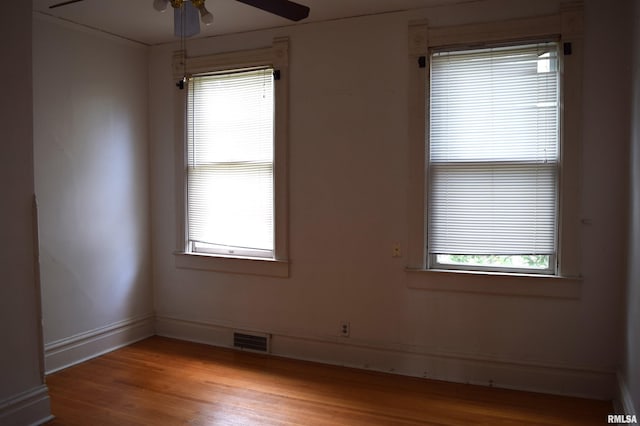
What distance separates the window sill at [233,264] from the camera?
4242 millimetres

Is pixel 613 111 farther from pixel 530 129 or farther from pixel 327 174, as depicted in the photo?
pixel 327 174

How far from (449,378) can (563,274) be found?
1.14 m

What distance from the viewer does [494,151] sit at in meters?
3.55

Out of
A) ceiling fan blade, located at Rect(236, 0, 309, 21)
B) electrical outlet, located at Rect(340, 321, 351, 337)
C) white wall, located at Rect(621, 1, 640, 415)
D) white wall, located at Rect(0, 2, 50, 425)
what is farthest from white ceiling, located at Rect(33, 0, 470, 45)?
electrical outlet, located at Rect(340, 321, 351, 337)

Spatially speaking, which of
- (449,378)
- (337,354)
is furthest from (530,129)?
(337,354)

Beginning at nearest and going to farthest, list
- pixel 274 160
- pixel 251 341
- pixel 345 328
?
pixel 345 328 < pixel 274 160 < pixel 251 341

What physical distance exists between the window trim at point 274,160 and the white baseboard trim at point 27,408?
179 cm

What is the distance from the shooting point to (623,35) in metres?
3.20

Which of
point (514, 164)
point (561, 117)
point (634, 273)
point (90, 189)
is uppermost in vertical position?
point (561, 117)

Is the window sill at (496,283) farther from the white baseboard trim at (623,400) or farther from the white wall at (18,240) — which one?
the white wall at (18,240)

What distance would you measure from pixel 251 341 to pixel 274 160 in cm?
164

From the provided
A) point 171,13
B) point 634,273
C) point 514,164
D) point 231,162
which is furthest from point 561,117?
point 171,13
